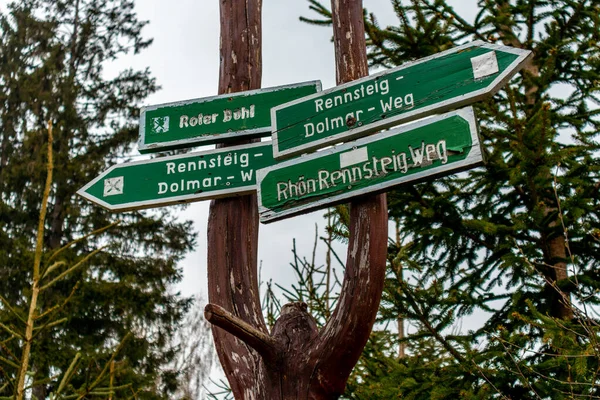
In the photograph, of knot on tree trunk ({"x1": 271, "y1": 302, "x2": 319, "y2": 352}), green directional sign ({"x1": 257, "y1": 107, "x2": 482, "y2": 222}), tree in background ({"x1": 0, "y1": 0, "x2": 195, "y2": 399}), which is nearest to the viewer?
green directional sign ({"x1": 257, "y1": 107, "x2": 482, "y2": 222})

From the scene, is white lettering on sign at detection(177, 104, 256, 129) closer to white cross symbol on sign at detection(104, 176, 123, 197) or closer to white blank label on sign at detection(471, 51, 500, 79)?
white cross symbol on sign at detection(104, 176, 123, 197)

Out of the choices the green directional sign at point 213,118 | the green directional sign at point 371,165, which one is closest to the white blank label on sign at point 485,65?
the green directional sign at point 371,165

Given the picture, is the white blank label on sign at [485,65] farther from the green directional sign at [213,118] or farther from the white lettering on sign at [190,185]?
the white lettering on sign at [190,185]

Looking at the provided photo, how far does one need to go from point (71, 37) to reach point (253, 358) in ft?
56.5

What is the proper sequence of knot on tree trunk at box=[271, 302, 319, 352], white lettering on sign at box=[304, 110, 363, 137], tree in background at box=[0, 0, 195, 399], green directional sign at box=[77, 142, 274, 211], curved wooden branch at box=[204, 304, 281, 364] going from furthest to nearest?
tree in background at box=[0, 0, 195, 399]
green directional sign at box=[77, 142, 274, 211]
white lettering on sign at box=[304, 110, 363, 137]
knot on tree trunk at box=[271, 302, 319, 352]
curved wooden branch at box=[204, 304, 281, 364]

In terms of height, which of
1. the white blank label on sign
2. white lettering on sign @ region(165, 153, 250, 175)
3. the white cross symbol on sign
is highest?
the white blank label on sign

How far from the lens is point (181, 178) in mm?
2996

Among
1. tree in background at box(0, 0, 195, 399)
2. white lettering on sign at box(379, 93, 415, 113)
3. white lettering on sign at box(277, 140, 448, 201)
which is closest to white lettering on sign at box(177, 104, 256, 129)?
white lettering on sign at box(277, 140, 448, 201)

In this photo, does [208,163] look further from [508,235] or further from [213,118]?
[508,235]

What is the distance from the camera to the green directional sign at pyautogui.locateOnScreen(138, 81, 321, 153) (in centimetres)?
302

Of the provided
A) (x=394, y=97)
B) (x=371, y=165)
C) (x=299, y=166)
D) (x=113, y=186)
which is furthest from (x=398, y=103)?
(x=113, y=186)

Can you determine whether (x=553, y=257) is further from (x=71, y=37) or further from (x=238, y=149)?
(x=71, y=37)

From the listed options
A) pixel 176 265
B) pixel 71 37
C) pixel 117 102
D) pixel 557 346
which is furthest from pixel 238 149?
pixel 71 37

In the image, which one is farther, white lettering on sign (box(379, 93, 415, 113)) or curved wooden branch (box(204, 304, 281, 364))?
white lettering on sign (box(379, 93, 415, 113))
